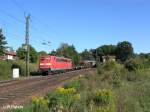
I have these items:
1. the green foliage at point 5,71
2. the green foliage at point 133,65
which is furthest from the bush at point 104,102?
the green foliage at point 5,71

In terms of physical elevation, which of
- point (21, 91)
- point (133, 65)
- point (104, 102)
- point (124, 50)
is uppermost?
point (124, 50)

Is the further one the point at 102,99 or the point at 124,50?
the point at 124,50

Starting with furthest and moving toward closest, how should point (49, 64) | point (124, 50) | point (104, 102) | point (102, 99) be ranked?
point (124, 50) → point (49, 64) → point (102, 99) → point (104, 102)

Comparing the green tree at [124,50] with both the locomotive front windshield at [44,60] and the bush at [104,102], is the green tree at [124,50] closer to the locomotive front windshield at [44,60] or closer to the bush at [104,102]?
the locomotive front windshield at [44,60]

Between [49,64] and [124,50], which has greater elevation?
[124,50]

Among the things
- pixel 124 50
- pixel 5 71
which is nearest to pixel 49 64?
pixel 5 71

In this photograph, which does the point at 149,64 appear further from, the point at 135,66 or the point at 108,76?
the point at 108,76

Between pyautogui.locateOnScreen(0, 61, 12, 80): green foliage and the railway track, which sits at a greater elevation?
pyautogui.locateOnScreen(0, 61, 12, 80): green foliage

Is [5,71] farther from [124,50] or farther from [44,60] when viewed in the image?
[124,50]

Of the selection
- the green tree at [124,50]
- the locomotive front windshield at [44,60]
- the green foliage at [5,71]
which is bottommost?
the green foliage at [5,71]

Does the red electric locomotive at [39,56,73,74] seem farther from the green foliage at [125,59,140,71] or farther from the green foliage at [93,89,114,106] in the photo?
the green foliage at [93,89,114,106]

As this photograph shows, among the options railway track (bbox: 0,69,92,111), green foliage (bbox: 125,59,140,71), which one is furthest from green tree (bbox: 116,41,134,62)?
railway track (bbox: 0,69,92,111)

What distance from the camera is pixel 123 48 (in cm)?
18738

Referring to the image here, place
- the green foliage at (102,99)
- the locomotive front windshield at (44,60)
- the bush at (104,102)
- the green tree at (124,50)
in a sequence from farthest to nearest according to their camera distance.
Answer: the green tree at (124,50) → the locomotive front windshield at (44,60) → the green foliage at (102,99) → the bush at (104,102)
